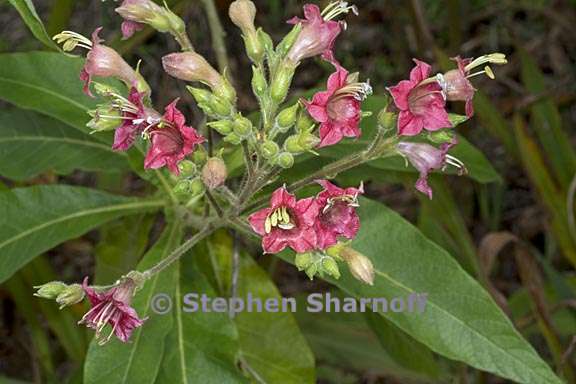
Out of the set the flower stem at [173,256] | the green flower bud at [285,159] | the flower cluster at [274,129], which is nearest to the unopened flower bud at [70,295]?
the flower cluster at [274,129]

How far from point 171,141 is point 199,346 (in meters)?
0.79

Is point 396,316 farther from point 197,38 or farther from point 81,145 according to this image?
point 197,38

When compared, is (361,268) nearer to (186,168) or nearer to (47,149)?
(186,168)

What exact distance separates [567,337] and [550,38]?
209 centimetres

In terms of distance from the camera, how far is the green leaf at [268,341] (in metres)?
2.94

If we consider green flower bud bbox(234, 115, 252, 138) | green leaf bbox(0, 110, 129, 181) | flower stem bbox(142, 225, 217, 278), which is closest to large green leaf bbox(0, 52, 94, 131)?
green leaf bbox(0, 110, 129, 181)

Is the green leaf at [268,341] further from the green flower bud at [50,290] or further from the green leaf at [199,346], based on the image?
the green flower bud at [50,290]

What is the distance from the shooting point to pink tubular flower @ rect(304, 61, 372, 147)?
6.84 ft

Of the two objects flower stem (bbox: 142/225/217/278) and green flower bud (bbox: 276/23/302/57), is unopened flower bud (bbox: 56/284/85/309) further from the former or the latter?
green flower bud (bbox: 276/23/302/57)

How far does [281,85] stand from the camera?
2.12 meters

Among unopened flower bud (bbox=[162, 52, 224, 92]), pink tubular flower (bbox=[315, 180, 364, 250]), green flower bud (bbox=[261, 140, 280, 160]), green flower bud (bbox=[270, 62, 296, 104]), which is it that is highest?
unopened flower bud (bbox=[162, 52, 224, 92])

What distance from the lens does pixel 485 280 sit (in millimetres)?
3410

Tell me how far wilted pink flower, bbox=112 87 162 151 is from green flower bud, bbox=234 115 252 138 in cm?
18

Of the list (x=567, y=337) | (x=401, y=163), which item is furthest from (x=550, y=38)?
(x=401, y=163)
